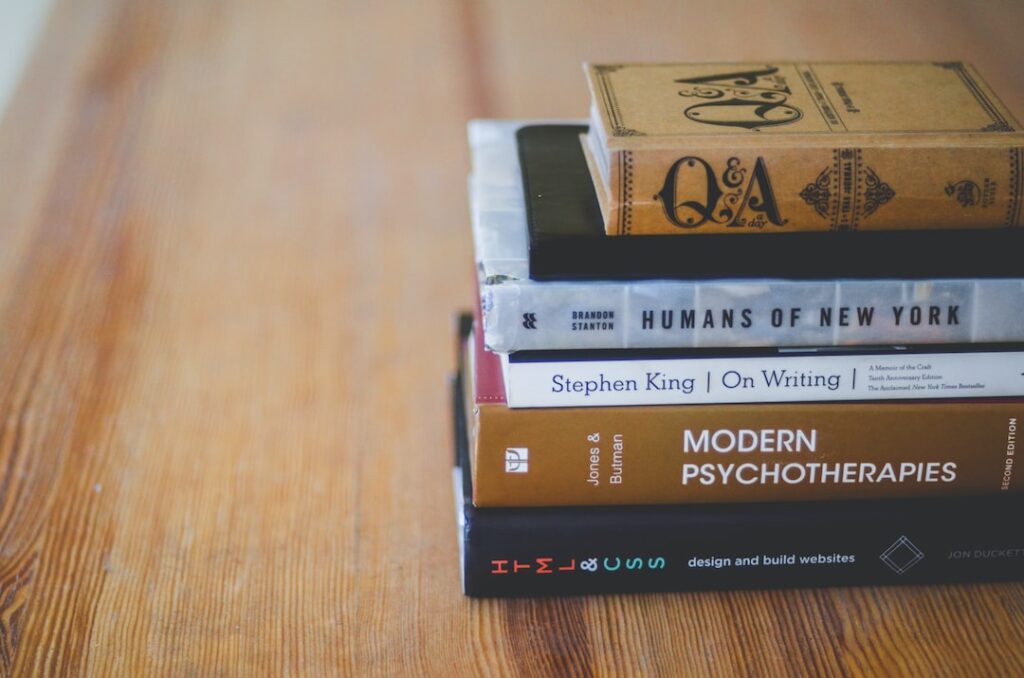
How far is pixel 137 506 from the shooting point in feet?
2.28

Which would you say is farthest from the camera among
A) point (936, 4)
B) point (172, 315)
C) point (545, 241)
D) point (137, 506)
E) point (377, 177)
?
point (936, 4)

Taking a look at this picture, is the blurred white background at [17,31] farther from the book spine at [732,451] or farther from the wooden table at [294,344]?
the book spine at [732,451]

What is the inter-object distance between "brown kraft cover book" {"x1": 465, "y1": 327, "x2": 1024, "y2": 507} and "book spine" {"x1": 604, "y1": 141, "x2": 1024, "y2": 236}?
103 millimetres

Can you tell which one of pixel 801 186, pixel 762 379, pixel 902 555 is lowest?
pixel 902 555

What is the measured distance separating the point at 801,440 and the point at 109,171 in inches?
30.4

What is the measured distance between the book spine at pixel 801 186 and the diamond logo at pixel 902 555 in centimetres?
18

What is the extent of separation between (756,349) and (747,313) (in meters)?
0.02

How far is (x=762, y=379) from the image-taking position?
60cm

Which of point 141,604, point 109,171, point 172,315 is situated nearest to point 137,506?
point 141,604

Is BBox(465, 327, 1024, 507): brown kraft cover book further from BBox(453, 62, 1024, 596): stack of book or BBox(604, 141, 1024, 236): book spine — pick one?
BBox(604, 141, 1024, 236): book spine

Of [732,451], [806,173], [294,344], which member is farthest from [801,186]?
[294,344]

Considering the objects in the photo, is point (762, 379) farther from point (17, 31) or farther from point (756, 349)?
point (17, 31)

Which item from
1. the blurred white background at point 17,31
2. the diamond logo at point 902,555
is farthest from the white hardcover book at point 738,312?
the blurred white background at point 17,31

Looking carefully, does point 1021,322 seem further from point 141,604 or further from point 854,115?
point 141,604
